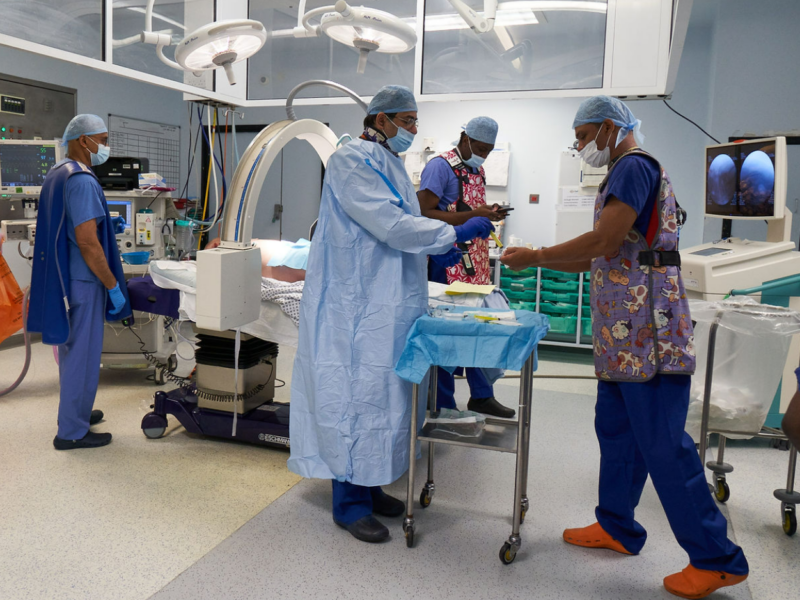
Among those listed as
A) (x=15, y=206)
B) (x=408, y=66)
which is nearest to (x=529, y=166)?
(x=408, y=66)

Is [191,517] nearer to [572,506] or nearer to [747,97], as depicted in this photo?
[572,506]

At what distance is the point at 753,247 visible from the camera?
3330mm

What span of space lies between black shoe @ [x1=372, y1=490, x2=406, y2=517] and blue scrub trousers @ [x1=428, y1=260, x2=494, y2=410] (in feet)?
2.60

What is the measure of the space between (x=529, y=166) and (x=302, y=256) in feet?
10.3

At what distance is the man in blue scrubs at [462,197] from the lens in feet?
A: 10.4

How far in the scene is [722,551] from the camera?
1.87 m

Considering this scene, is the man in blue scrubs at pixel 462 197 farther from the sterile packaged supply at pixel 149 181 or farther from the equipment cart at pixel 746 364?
the sterile packaged supply at pixel 149 181

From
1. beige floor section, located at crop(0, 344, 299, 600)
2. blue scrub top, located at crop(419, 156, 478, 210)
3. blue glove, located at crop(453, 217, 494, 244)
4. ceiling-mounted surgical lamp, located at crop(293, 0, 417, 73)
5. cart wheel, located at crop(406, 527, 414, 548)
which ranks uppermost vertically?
ceiling-mounted surgical lamp, located at crop(293, 0, 417, 73)

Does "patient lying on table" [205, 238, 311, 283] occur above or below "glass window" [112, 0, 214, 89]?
below

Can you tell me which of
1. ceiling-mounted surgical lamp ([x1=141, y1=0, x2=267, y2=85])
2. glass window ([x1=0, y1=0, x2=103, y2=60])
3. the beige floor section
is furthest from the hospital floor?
glass window ([x1=0, y1=0, x2=103, y2=60])

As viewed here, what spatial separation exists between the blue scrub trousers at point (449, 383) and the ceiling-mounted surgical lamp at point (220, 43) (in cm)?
138

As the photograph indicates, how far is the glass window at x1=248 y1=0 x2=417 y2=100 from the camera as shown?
11.6 ft

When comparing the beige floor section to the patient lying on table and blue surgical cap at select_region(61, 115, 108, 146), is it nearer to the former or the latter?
the patient lying on table

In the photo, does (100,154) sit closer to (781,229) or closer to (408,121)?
(408,121)
